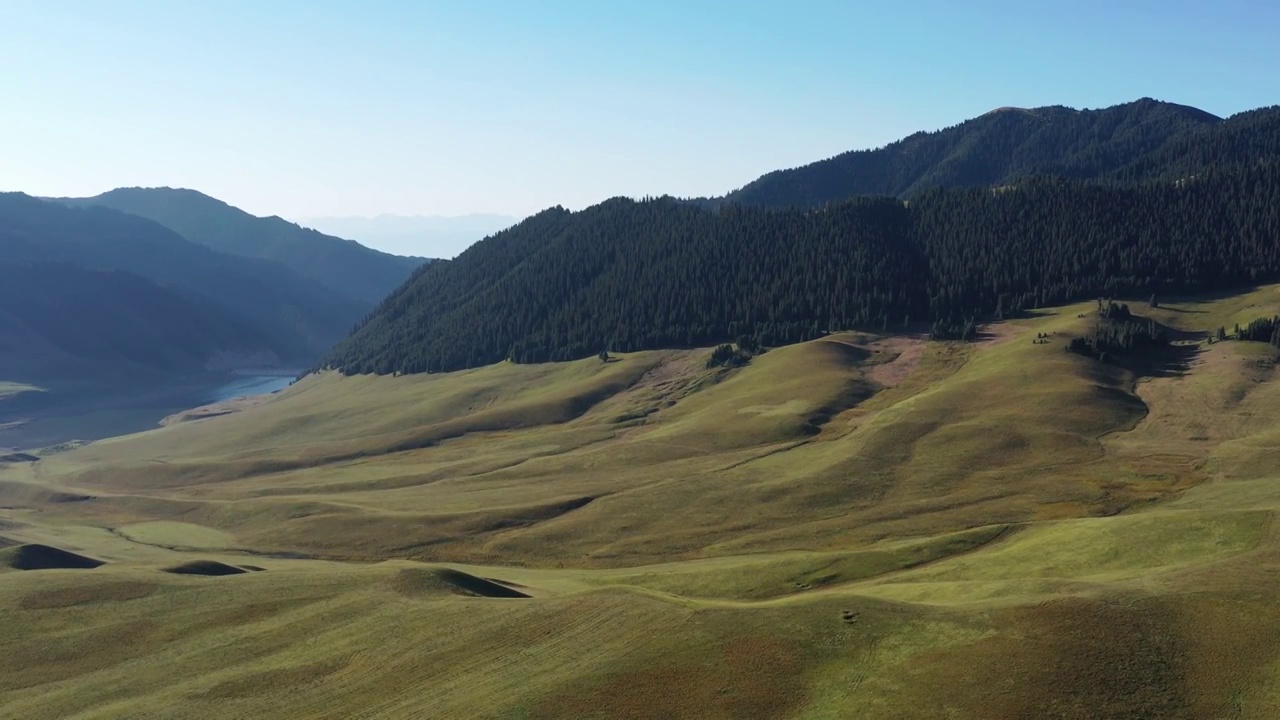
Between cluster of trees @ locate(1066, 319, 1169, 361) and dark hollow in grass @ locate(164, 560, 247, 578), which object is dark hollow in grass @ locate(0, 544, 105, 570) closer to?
dark hollow in grass @ locate(164, 560, 247, 578)

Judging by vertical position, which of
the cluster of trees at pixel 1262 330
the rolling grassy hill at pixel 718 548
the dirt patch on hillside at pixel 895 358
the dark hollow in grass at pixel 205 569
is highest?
the cluster of trees at pixel 1262 330

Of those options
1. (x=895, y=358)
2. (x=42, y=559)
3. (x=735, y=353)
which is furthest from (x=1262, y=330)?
(x=42, y=559)

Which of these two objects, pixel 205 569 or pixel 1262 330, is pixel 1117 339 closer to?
pixel 1262 330

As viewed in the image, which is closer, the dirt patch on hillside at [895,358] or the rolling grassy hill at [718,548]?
the rolling grassy hill at [718,548]

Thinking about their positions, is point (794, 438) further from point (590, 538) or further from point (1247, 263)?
point (1247, 263)

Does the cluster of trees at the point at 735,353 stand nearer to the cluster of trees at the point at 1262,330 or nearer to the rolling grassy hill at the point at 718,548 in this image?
the rolling grassy hill at the point at 718,548

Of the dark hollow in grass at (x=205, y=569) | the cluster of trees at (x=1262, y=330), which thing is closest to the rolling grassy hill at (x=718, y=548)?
the dark hollow in grass at (x=205, y=569)

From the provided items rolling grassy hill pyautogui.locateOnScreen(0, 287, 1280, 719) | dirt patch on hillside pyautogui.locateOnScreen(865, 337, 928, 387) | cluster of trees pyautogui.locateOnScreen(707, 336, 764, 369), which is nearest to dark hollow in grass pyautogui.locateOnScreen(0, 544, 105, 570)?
rolling grassy hill pyautogui.locateOnScreen(0, 287, 1280, 719)

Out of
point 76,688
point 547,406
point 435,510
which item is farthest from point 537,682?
point 547,406

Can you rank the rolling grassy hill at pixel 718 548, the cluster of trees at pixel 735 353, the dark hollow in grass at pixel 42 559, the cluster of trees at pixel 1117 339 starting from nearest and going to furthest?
the rolling grassy hill at pixel 718 548 < the dark hollow in grass at pixel 42 559 < the cluster of trees at pixel 1117 339 < the cluster of trees at pixel 735 353
